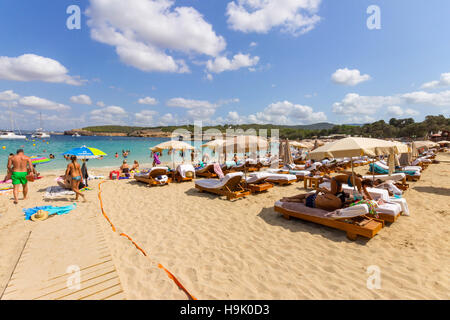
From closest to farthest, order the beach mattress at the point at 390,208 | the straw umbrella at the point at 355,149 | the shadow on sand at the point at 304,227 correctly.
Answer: the shadow on sand at the point at 304,227
the straw umbrella at the point at 355,149
the beach mattress at the point at 390,208

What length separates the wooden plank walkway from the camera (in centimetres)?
250

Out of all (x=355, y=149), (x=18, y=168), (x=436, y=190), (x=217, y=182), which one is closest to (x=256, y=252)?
(x=355, y=149)

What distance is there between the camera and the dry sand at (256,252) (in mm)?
2596

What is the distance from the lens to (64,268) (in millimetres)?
2984

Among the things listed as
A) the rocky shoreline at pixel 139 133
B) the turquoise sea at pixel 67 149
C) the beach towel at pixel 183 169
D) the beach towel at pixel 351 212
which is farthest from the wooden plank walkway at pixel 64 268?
the rocky shoreline at pixel 139 133

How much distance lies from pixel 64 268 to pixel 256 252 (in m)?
3.05

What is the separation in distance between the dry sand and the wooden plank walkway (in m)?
0.13

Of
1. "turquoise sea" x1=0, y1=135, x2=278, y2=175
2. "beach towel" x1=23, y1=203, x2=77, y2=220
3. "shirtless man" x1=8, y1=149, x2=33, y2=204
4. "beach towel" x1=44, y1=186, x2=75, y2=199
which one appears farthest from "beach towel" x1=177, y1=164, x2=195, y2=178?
"turquoise sea" x1=0, y1=135, x2=278, y2=175

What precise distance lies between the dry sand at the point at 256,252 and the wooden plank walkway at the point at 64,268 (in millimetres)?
134

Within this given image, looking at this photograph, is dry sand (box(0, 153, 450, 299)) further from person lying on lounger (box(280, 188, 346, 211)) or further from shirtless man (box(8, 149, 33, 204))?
shirtless man (box(8, 149, 33, 204))

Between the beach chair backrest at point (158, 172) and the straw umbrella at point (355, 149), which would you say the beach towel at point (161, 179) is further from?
the straw umbrella at point (355, 149)

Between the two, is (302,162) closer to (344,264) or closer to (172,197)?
(172,197)

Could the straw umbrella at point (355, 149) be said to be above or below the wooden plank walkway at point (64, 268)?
above
